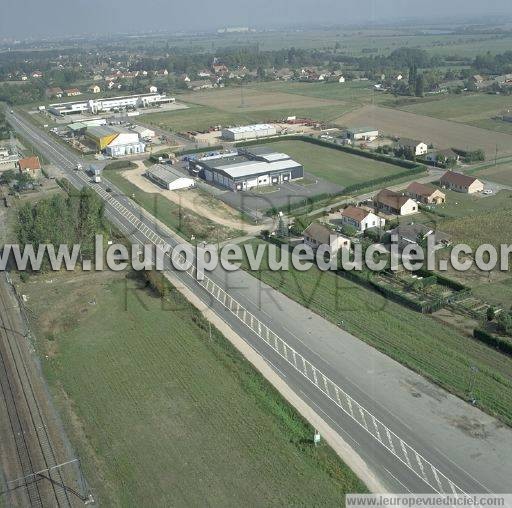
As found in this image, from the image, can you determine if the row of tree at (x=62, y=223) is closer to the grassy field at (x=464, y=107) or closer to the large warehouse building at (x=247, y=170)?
the large warehouse building at (x=247, y=170)

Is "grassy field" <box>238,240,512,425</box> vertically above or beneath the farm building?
beneath

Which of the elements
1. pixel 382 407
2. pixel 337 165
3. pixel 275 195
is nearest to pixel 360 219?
pixel 275 195

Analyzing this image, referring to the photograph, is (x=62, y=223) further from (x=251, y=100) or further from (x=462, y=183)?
(x=251, y=100)

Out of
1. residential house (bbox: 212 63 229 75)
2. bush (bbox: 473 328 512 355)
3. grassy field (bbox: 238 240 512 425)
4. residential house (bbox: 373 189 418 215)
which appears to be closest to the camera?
grassy field (bbox: 238 240 512 425)

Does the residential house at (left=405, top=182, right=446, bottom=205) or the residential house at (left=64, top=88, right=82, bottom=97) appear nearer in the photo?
the residential house at (left=405, top=182, right=446, bottom=205)

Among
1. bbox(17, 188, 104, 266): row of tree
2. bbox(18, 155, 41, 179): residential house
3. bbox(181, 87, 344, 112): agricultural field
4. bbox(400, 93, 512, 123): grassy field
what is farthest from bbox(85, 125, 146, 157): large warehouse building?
bbox(400, 93, 512, 123): grassy field

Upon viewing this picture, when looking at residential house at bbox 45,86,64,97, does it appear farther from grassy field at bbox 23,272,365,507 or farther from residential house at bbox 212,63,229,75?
grassy field at bbox 23,272,365,507

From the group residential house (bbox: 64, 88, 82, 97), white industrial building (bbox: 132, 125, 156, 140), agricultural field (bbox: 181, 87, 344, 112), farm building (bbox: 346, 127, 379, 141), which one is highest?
residential house (bbox: 64, 88, 82, 97)
